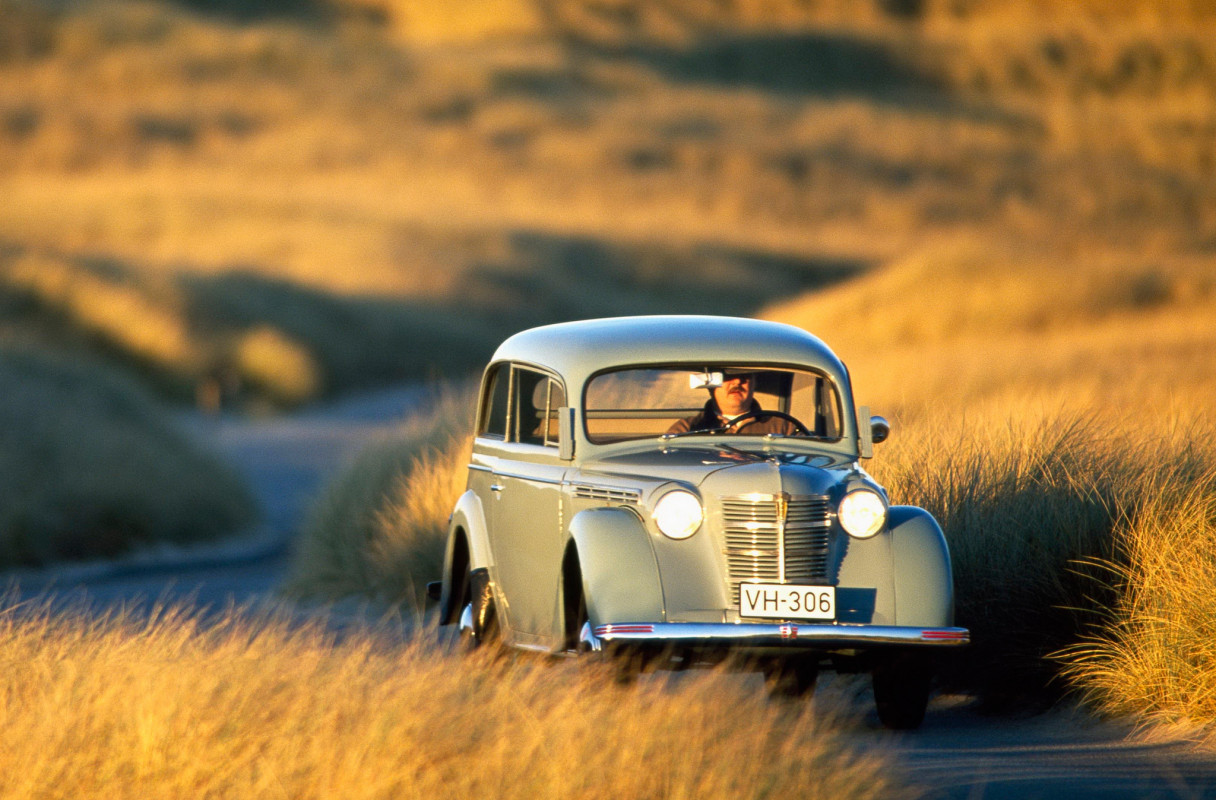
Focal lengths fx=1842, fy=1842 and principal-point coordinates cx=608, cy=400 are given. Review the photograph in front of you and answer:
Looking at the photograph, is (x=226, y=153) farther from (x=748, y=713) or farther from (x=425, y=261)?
(x=748, y=713)

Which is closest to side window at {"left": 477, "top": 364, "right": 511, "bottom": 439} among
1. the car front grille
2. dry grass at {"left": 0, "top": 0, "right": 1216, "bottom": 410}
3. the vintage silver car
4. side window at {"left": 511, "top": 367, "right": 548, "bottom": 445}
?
side window at {"left": 511, "top": 367, "right": 548, "bottom": 445}

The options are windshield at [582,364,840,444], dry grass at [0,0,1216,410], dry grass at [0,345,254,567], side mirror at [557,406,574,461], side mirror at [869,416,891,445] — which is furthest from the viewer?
dry grass at [0,0,1216,410]

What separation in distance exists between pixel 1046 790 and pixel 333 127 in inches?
4239

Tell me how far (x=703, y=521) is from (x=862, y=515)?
0.68 metres

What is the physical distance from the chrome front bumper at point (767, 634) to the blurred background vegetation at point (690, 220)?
131 cm

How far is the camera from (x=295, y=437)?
33.6 metres

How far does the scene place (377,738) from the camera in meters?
6.14

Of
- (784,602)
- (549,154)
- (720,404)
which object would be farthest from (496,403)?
(549,154)

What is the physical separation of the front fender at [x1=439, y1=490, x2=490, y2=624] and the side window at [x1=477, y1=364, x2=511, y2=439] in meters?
0.38

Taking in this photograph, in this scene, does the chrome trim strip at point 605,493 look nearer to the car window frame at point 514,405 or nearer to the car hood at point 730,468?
the car hood at point 730,468

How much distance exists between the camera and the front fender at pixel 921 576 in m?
7.67

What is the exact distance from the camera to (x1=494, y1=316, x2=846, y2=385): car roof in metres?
8.77

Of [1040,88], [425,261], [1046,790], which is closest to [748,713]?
[1046,790]

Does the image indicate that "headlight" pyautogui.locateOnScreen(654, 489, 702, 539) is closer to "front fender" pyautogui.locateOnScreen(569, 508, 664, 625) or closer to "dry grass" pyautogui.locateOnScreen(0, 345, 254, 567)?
"front fender" pyautogui.locateOnScreen(569, 508, 664, 625)
